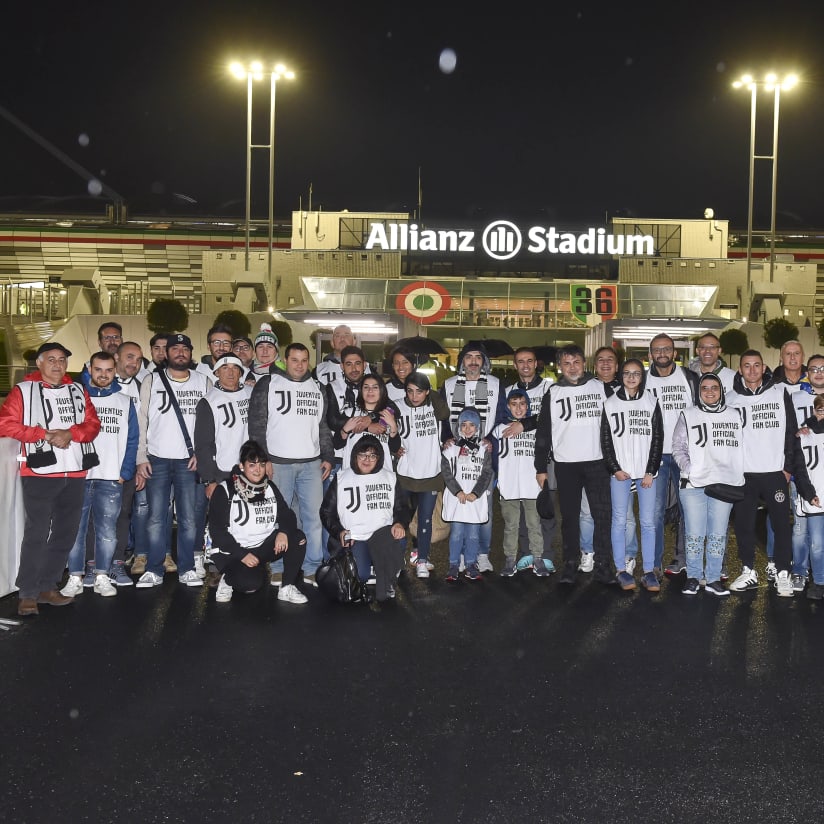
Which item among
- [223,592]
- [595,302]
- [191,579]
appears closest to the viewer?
[223,592]

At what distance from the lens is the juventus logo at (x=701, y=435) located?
24.1 feet

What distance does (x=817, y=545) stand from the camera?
7262 millimetres

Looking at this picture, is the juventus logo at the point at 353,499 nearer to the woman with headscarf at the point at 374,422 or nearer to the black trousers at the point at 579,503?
the woman with headscarf at the point at 374,422

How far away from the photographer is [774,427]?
24.2ft

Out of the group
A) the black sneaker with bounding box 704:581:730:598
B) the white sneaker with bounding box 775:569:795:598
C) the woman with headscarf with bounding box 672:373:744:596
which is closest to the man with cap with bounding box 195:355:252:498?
the woman with headscarf with bounding box 672:373:744:596

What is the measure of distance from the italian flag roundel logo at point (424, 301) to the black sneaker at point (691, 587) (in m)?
28.0

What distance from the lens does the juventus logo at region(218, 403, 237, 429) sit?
7641 mm

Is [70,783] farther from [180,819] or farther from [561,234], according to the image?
[561,234]

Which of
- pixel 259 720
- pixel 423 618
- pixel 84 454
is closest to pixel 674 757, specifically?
pixel 259 720

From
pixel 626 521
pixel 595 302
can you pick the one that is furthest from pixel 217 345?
pixel 595 302

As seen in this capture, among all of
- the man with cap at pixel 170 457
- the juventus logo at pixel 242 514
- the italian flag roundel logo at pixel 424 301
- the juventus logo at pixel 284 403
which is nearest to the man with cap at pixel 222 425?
the man with cap at pixel 170 457

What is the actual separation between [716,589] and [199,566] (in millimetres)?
4319

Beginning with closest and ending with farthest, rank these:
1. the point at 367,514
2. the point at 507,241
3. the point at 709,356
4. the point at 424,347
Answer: the point at 367,514, the point at 709,356, the point at 424,347, the point at 507,241

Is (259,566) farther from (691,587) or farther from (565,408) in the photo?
(691,587)
